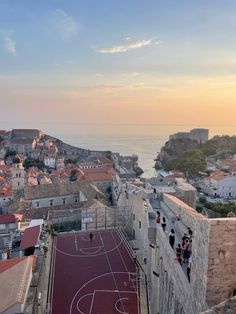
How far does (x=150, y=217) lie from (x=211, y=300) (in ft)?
21.1

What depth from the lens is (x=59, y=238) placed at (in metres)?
15.6

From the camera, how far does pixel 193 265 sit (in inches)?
242

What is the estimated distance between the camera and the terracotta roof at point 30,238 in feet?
46.7

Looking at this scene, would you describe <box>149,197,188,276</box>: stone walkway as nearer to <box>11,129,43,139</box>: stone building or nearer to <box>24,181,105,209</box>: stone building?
<box>24,181,105,209</box>: stone building

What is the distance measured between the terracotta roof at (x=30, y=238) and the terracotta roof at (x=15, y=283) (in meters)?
3.44

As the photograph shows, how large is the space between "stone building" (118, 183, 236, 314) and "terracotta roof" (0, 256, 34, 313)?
3708 mm

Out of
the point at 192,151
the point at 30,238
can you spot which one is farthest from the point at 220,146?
the point at 30,238

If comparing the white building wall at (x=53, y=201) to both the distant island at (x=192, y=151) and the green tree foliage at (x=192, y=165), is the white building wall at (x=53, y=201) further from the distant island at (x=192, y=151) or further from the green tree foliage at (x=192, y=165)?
the distant island at (x=192, y=151)

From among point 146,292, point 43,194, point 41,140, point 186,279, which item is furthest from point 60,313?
point 41,140

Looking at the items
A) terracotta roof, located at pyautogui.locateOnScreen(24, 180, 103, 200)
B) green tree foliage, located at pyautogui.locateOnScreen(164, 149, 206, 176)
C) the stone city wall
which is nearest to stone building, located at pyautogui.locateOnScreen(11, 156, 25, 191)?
terracotta roof, located at pyautogui.locateOnScreen(24, 180, 103, 200)

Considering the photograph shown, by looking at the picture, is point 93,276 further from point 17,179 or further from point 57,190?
point 17,179

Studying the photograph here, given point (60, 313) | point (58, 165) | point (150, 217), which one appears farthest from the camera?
point (58, 165)

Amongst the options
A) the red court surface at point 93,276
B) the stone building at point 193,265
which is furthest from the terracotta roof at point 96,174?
the stone building at point 193,265

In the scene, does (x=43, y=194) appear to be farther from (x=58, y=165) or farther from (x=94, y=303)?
(x=58, y=165)
